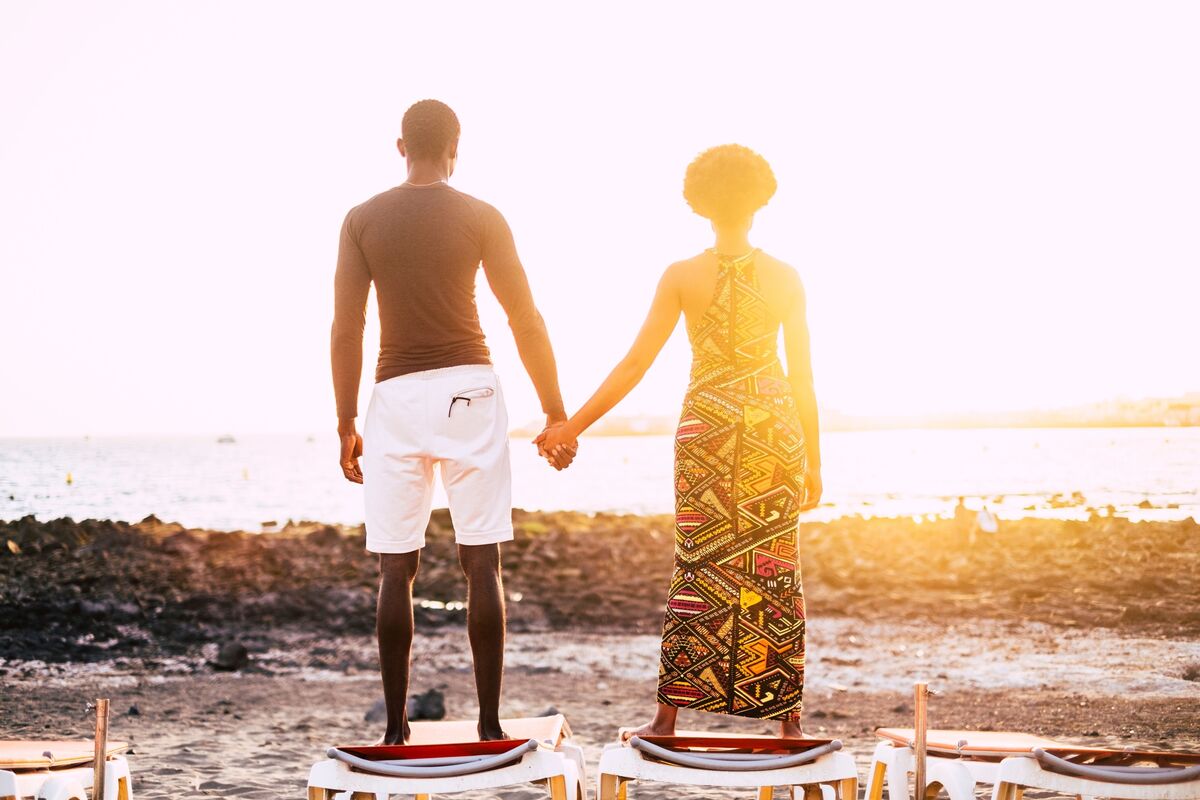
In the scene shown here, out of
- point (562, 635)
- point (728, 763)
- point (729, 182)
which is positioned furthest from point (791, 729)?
point (562, 635)

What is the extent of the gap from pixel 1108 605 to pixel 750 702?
35.0 ft

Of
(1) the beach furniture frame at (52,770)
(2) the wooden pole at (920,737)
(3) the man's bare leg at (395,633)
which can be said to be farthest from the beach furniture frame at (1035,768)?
(1) the beach furniture frame at (52,770)

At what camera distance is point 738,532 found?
182 inches

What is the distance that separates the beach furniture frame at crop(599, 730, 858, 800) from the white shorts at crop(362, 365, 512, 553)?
105cm

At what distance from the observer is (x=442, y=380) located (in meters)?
4.52

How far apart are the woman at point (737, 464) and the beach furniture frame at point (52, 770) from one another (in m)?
2.03

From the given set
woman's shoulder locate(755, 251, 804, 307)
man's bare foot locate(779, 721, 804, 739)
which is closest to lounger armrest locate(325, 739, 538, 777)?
man's bare foot locate(779, 721, 804, 739)

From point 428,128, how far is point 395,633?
6.86 ft

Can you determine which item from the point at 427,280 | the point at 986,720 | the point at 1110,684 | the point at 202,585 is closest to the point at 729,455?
the point at 427,280

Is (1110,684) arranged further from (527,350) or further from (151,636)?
(151,636)

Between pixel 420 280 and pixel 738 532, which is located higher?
pixel 420 280

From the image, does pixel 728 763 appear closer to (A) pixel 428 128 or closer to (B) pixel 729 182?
(B) pixel 729 182

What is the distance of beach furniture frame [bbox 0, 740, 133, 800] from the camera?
394 centimetres

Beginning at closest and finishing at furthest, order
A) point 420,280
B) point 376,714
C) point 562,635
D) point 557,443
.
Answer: point 420,280 → point 557,443 → point 376,714 → point 562,635
